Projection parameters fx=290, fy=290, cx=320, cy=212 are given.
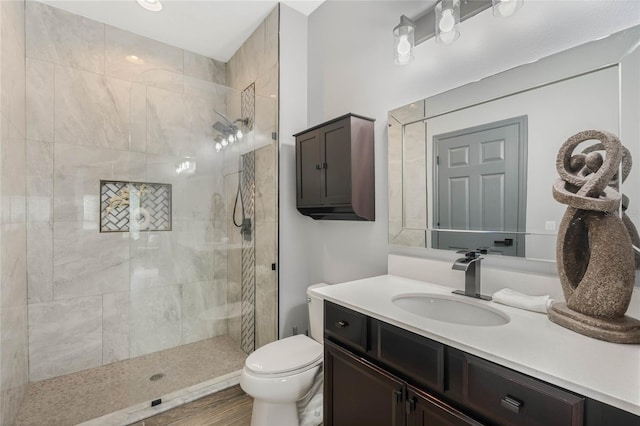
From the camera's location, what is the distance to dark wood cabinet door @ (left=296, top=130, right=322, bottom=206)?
1.96 metres

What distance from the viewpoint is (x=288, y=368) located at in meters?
1.53

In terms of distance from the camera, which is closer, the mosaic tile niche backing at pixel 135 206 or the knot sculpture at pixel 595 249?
the knot sculpture at pixel 595 249

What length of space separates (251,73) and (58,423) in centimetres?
285

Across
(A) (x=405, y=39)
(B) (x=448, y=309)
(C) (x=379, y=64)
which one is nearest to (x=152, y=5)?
(C) (x=379, y=64)

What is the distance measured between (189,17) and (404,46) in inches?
72.8

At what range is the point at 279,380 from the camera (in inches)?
58.8

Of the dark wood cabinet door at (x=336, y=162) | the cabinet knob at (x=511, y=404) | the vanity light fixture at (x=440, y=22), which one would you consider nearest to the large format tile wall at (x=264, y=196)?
the dark wood cabinet door at (x=336, y=162)

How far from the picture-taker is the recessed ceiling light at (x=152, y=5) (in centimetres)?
204

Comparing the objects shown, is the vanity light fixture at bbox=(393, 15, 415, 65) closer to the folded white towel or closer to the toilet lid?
the folded white towel

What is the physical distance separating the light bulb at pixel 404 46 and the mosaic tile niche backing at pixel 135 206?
6.16ft

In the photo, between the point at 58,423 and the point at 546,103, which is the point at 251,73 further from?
the point at 58,423

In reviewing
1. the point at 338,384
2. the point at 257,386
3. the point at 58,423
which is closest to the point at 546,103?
the point at 338,384

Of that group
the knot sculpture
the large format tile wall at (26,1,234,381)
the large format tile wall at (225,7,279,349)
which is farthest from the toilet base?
the knot sculpture

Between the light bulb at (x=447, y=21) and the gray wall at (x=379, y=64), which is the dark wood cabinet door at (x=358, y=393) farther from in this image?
the light bulb at (x=447, y=21)
